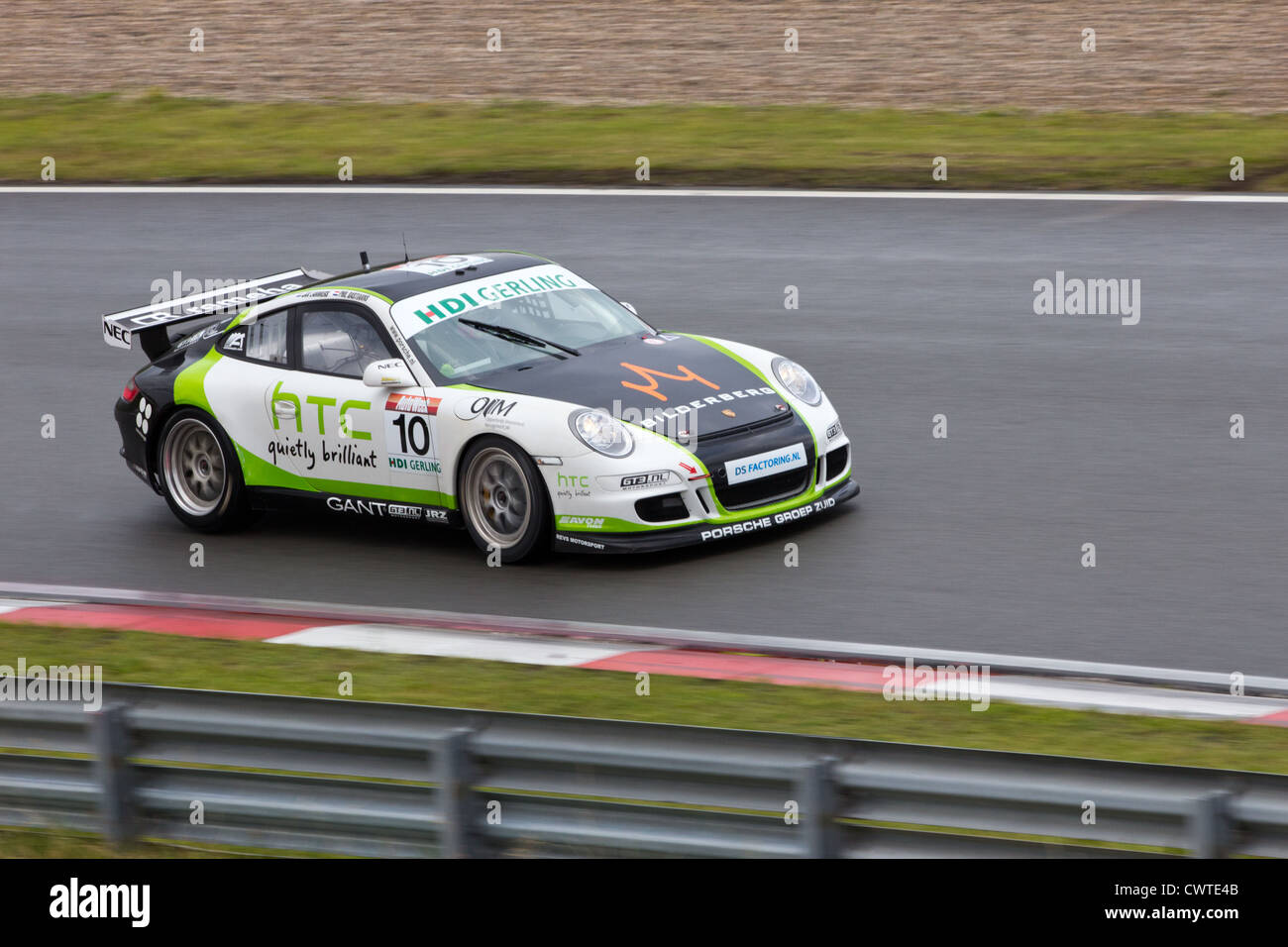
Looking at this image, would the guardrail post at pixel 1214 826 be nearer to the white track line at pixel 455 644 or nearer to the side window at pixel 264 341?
the white track line at pixel 455 644

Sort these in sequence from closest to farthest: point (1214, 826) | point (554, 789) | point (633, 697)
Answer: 1. point (1214, 826)
2. point (554, 789)
3. point (633, 697)

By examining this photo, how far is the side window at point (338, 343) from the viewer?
970 centimetres

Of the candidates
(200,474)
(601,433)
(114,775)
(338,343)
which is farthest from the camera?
(200,474)

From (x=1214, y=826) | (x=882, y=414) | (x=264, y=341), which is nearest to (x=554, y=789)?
(x=1214, y=826)

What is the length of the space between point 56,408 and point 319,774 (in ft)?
23.6

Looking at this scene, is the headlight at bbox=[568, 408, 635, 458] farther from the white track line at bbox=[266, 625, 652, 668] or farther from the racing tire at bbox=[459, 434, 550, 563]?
the white track line at bbox=[266, 625, 652, 668]

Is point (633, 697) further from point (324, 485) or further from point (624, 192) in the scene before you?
point (624, 192)

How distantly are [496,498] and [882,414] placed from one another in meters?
3.01

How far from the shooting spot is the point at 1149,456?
10.0 metres

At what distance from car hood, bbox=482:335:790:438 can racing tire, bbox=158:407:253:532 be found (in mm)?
1769

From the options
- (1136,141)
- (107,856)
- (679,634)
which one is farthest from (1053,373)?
(107,856)

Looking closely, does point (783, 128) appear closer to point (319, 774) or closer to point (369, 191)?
point (369, 191)

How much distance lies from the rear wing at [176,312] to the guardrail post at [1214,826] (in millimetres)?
6993

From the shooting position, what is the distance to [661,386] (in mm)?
9250
